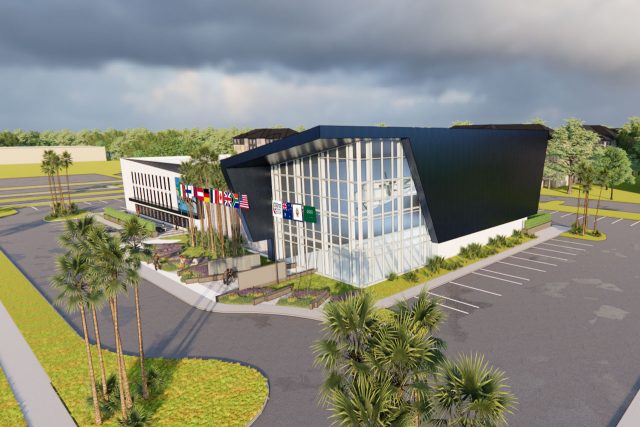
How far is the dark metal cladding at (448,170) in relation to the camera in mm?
27688

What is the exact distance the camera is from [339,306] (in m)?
10.8

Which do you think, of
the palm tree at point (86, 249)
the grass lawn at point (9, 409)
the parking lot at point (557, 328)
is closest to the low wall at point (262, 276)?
the parking lot at point (557, 328)

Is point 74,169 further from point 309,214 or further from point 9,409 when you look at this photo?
point 9,409

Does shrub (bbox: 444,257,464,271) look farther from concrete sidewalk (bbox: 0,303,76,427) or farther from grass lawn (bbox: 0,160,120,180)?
grass lawn (bbox: 0,160,120,180)

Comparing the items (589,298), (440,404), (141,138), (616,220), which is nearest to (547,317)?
(589,298)

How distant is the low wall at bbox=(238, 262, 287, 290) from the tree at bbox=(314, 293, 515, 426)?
18.5m

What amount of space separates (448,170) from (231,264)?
19.3 m

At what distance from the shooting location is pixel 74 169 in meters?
136

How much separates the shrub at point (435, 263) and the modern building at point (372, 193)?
810 mm

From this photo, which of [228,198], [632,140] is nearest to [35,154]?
[228,198]

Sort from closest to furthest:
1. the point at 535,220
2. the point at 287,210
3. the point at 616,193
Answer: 1. the point at 287,210
2. the point at 535,220
3. the point at 616,193

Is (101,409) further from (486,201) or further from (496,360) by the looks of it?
(486,201)

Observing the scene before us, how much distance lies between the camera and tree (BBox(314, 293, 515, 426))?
910 cm

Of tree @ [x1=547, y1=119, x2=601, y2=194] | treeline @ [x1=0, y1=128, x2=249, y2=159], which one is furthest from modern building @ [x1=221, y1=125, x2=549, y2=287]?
treeline @ [x1=0, y1=128, x2=249, y2=159]
